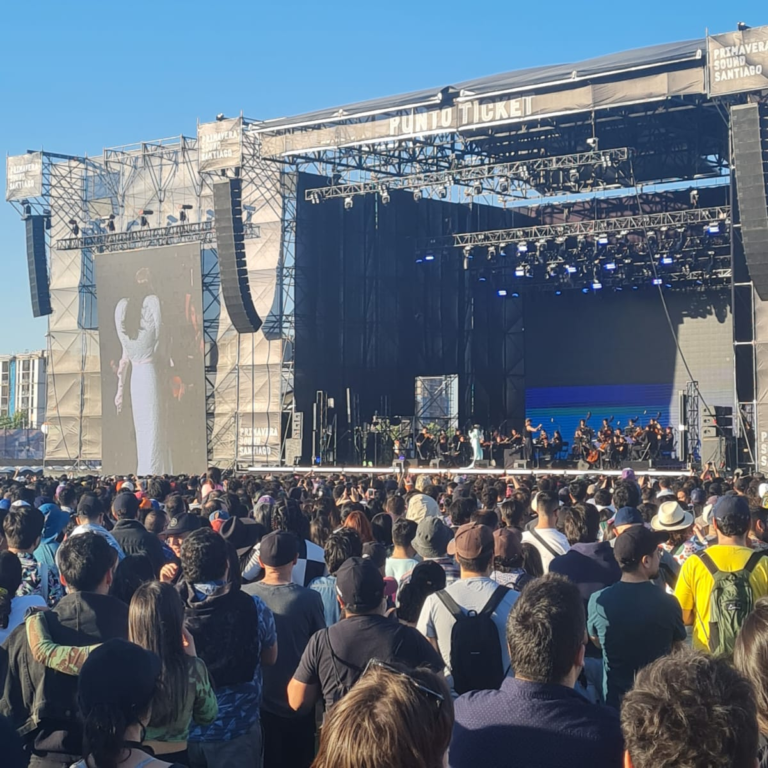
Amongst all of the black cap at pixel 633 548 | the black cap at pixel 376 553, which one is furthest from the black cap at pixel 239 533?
the black cap at pixel 633 548

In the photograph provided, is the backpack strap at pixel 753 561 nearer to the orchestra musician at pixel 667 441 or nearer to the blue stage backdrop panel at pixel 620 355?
the orchestra musician at pixel 667 441

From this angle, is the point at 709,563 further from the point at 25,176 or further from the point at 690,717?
the point at 25,176

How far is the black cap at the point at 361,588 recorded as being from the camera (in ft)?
12.9

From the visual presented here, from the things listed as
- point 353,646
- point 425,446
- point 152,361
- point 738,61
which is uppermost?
point 738,61

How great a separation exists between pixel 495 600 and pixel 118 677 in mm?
1882

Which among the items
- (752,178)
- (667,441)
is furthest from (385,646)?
(667,441)

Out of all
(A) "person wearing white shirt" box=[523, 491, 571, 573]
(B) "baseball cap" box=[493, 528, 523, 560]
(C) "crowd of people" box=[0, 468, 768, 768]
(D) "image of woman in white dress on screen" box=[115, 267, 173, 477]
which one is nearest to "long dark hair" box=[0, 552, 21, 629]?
(C) "crowd of people" box=[0, 468, 768, 768]

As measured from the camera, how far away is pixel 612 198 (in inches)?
1099

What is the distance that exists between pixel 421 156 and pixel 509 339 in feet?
26.8

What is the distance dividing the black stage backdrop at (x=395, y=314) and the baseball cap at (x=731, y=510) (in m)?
21.8

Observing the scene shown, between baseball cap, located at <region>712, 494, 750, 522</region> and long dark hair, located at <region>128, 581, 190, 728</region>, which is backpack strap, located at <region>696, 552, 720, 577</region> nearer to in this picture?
baseball cap, located at <region>712, 494, 750, 522</region>

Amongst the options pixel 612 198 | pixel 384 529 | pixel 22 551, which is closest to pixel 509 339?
pixel 612 198

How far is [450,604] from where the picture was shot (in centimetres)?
427

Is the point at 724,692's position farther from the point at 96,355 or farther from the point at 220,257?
the point at 96,355
